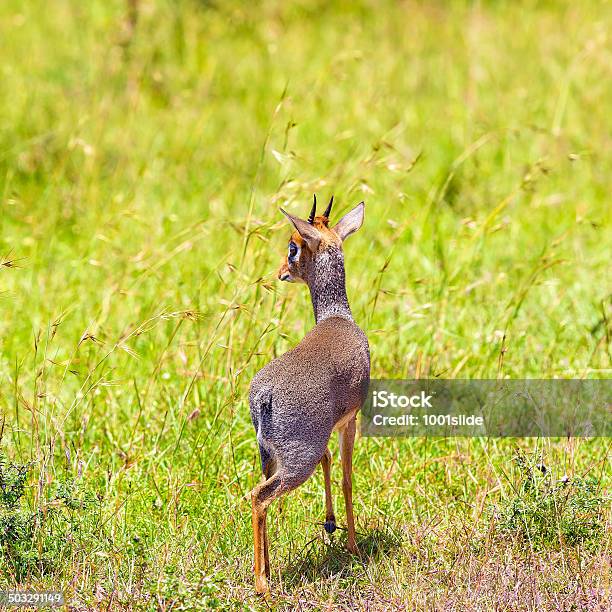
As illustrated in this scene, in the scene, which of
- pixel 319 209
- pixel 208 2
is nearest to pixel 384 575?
pixel 319 209

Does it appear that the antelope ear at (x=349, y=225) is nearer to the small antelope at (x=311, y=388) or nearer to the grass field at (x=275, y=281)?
the small antelope at (x=311, y=388)

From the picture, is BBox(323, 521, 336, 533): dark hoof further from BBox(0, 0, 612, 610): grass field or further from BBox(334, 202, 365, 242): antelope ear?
BBox(334, 202, 365, 242): antelope ear

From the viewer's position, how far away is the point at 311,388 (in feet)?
10.4

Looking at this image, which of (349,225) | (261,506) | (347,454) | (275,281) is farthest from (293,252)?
(275,281)

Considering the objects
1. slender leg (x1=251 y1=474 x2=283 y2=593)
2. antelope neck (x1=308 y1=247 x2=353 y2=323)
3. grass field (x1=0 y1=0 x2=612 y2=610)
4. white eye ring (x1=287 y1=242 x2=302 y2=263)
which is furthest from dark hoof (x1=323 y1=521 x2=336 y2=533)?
white eye ring (x1=287 y1=242 x2=302 y2=263)

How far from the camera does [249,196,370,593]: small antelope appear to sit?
10.3 ft

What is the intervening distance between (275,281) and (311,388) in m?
1.70

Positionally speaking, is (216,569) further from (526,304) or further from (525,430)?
(526,304)

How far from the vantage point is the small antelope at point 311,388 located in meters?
3.15

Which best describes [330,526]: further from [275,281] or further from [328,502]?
[275,281]

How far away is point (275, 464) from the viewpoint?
3.22 meters

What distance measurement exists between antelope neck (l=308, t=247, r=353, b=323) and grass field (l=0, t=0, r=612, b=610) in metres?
0.57

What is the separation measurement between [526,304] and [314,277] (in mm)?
2569

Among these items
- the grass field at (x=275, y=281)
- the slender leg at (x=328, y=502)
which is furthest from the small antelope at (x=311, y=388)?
the grass field at (x=275, y=281)
